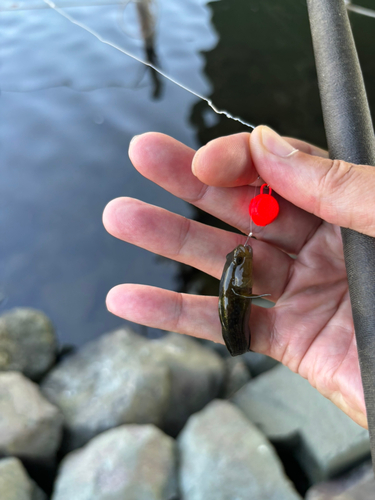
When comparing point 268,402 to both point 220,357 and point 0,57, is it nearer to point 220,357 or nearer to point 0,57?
point 220,357

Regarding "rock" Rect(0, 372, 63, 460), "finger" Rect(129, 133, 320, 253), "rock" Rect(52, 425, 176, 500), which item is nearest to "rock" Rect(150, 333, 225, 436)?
"rock" Rect(52, 425, 176, 500)

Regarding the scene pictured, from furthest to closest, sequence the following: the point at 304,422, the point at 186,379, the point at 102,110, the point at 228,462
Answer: the point at 102,110 → the point at 186,379 → the point at 304,422 → the point at 228,462

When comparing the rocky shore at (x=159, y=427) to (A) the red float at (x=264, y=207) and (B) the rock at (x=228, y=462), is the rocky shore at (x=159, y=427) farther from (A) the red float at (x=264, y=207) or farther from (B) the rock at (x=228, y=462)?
(A) the red float at (x=264, y=207)

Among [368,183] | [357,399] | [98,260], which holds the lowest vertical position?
[98,260]

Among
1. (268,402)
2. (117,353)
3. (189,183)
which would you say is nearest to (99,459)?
(117,353)

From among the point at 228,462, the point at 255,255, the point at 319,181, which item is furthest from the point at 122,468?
the point at 319,181

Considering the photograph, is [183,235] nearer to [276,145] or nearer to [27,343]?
[276,145]
